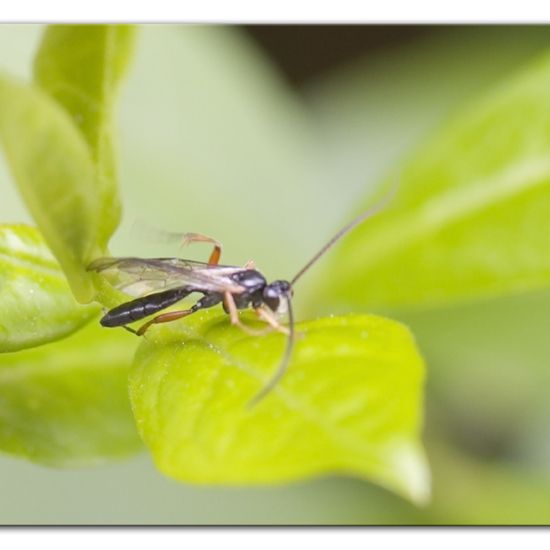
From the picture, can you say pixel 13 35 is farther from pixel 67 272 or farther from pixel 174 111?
pixel 67 272

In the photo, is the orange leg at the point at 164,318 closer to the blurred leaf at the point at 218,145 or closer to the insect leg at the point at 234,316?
the insect leg at the point at 234,316

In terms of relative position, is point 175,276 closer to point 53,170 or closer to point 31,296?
point 31,296

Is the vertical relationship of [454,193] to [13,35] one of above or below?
below

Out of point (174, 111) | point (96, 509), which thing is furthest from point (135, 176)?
point (96, 509)

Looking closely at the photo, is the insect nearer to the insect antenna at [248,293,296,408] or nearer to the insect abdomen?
the insect abdomen

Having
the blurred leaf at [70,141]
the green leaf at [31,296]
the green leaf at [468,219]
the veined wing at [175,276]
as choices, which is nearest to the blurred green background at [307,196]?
the green leaf at [468,219]

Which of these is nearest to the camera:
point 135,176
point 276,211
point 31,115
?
point 31,115
